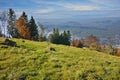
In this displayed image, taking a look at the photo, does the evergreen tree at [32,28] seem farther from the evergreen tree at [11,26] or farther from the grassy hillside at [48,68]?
the grassy hillside at [48,68]

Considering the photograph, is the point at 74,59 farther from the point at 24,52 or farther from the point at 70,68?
the point at 24,52

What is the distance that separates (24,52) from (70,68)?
513cm

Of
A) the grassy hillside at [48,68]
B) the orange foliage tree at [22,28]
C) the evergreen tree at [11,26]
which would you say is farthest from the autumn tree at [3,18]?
the grassy hillside at [48,68]

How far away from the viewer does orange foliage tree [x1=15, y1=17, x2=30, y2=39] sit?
93312mm

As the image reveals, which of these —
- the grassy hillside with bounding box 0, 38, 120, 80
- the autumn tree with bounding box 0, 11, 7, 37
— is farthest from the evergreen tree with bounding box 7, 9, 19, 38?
the grassy hillside with bounding box 0, 38, 120, 80

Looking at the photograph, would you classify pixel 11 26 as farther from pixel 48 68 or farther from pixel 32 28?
pixel 48 68

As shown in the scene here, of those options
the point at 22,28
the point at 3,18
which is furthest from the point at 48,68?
the point at 3,18

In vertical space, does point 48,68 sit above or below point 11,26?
below

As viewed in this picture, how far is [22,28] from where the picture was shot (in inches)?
3686

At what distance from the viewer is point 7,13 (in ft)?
360

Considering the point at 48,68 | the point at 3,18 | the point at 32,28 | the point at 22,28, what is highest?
the point at 3,18

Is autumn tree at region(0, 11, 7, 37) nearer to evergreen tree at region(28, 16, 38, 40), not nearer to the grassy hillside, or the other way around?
evergreen tree at region(28, 16, 38, 40)

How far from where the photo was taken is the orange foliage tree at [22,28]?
9331 centimetres

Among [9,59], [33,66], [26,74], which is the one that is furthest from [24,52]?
[26,74]
